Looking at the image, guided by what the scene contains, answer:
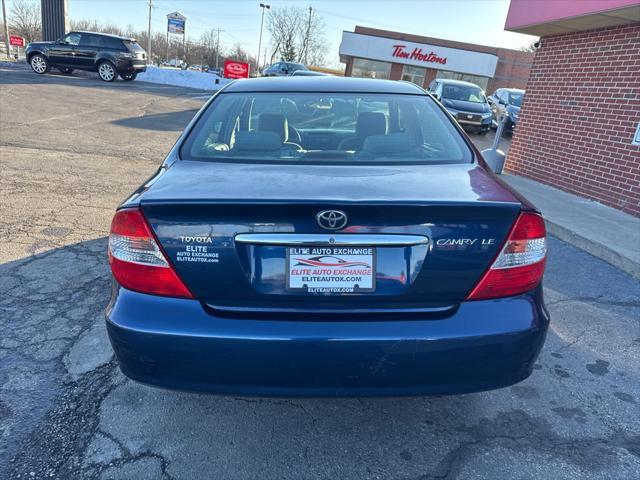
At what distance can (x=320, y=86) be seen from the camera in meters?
2.90

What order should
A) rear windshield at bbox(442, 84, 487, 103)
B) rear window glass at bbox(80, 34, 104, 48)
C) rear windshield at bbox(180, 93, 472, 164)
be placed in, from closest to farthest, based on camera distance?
1. rear windshield at bbox(180, 93, 472, 164)
2. rear windshield at bbox(442, 84, 487, 103)
3. rear window glass at bbox(80, 34, 104, 48)

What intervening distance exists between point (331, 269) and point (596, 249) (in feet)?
14.0

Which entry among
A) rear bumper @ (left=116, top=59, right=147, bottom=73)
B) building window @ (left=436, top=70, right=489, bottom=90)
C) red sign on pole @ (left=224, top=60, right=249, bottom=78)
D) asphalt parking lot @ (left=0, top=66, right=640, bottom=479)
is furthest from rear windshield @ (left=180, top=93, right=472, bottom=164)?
building window @ (left=436, top=70, right=489, bottom=90)

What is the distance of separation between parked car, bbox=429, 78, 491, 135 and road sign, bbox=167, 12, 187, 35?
2708cm

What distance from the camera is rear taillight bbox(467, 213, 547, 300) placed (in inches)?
69.7

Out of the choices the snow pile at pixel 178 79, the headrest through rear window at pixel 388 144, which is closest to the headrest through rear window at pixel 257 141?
the headrest through rear window at pixel 388 144

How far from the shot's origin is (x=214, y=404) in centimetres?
233

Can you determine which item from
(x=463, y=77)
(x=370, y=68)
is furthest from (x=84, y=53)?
(x=463, y=77)

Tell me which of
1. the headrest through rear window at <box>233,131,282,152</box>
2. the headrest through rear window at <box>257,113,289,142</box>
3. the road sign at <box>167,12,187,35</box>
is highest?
the road sign at <box>167,12,187,35</box>

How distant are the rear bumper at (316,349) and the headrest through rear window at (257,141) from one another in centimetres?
97

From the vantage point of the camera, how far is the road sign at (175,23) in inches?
1410

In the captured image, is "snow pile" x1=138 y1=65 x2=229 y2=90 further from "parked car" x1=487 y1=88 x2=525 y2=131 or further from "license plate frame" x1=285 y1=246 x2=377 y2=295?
"license plate frame" x1=285 y1=246 x2=377 y2=295

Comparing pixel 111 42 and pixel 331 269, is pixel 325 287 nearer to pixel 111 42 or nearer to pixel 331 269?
pixel 331 269

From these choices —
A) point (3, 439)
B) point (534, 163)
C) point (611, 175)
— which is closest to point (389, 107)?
point (3, 439)
